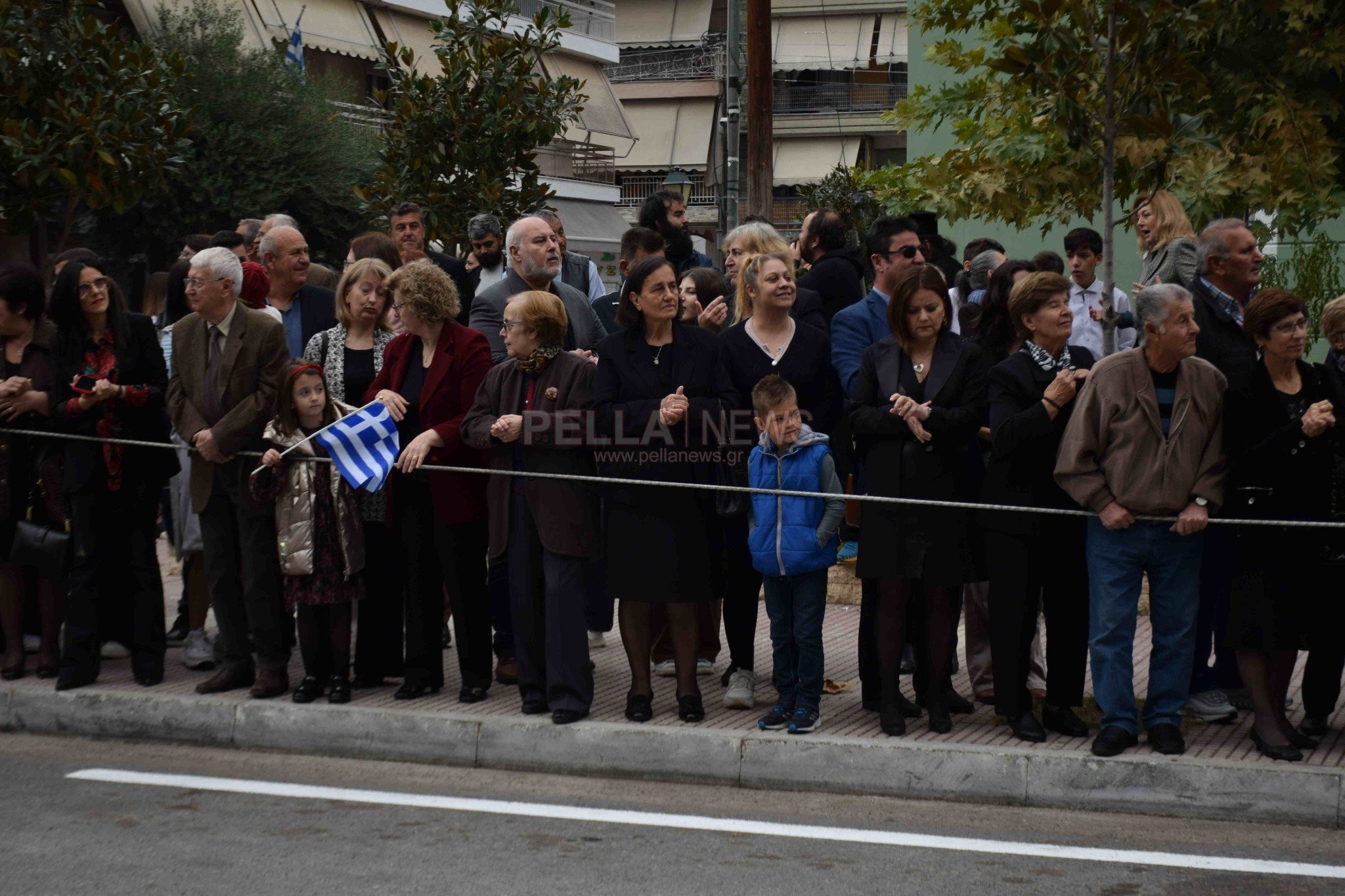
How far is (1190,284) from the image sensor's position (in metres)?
7.18

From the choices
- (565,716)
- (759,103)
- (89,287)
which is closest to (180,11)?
(759,103)

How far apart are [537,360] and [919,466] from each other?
5.90 ft

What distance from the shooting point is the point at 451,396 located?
747cm

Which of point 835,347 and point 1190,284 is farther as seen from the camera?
point 835,347

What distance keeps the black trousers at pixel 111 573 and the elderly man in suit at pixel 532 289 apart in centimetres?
193

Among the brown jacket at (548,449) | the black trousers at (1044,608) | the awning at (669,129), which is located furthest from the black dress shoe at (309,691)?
the awning at (669,129)

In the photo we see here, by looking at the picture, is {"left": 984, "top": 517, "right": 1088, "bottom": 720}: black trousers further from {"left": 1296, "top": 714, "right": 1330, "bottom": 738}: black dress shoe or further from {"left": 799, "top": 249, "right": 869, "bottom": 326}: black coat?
{"left": 799, "top": 249, "right": 869, "bottom": 326}: black coat

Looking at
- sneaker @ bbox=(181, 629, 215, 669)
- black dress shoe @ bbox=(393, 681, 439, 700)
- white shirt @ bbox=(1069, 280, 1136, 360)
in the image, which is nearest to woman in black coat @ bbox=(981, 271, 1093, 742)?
black dress shoe @ bbox=(393, 681, 439, 700)

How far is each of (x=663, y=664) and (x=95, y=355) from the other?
3285mm

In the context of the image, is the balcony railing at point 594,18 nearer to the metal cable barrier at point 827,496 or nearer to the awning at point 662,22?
the awning at point 662,22

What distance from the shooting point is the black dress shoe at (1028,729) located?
6.49m

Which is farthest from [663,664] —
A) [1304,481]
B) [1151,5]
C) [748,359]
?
[1151,5]

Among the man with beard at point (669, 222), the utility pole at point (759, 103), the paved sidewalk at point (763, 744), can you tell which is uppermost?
the utility pole at point (759, 103)

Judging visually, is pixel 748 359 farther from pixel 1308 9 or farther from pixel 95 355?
pixel 1308 9
